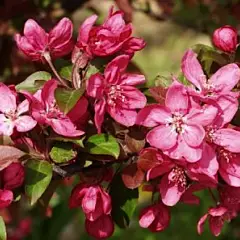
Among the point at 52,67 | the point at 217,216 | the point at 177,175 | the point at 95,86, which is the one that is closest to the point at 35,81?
the point at 52,67

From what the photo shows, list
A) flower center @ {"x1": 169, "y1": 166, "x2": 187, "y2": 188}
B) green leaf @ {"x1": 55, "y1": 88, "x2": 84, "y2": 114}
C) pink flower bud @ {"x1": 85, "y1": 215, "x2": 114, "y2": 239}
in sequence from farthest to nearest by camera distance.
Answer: pink flower bud @ {"x1": 85, "y1": 215, "x2": 114, "y2": 239}, flower center @ {"x1": 169, "y1": 166, "x2": 187, "y2": 188}, green leaf @ {"x1": 55, "y1": 88, "x2": 84, "y2": 114}

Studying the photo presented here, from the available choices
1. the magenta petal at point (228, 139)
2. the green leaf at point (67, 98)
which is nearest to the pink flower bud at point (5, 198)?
the green leaf at point (67, 98)

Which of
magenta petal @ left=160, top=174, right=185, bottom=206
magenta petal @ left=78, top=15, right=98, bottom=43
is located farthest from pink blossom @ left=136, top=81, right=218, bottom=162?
magenta petal @ left=78, top=15, right=98, bottom=43

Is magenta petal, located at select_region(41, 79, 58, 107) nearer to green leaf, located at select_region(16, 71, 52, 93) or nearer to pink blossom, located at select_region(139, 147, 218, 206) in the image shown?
green leaf, located at select_region(16, 71, 52, 93)

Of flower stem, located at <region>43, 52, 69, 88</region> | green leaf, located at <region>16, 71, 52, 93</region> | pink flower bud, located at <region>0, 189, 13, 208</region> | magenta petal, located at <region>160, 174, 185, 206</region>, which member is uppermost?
flower stem, located at <region>43, 52, 69, 88</region>

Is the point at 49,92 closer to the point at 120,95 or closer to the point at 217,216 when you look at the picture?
the point at 120,95

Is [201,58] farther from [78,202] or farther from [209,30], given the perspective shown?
[209,30]
